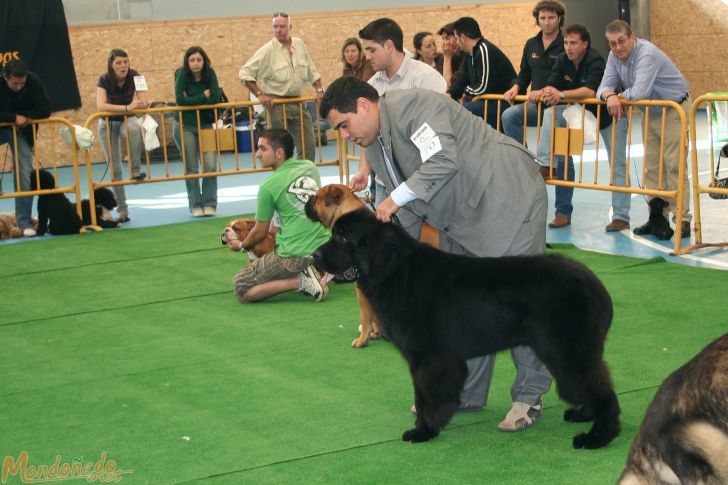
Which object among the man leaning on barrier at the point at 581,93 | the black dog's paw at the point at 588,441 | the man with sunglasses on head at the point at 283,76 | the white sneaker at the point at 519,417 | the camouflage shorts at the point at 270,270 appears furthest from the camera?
the man with sunglasses on head at the point at 283,76

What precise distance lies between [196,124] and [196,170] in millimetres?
583

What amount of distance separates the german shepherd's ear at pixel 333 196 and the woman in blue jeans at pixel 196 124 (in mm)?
6009

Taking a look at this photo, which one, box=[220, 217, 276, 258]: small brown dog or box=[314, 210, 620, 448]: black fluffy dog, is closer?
box=[314, 210, 620, 448]: black fluffy dog

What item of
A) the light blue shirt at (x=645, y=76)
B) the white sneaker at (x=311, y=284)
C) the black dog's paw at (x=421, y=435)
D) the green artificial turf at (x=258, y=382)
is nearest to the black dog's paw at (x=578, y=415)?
the green artificial turf at (x=258, y=382)

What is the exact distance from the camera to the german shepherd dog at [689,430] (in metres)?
2.39

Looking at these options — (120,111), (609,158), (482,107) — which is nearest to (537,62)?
(482,107)

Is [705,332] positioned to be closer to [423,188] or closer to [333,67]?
[423,188]

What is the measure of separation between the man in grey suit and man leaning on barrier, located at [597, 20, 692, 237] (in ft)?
16.2

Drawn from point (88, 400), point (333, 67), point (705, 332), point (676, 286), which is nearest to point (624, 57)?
point (676, 286)

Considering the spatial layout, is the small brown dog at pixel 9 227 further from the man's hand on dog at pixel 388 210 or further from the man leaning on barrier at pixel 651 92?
the man's hand on dog at pixel 388 210

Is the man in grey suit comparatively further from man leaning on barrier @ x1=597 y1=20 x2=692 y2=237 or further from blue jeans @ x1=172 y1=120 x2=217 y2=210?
blue jeans @ x1=172 y1=120 x2=217 y2=210

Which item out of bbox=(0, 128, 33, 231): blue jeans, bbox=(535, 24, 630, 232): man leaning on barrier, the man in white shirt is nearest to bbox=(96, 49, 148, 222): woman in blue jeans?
bbox=(0, 128, 33, 231): blue jeans

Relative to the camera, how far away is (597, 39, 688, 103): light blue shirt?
9.46 meters

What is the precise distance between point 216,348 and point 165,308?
1.34 metres
